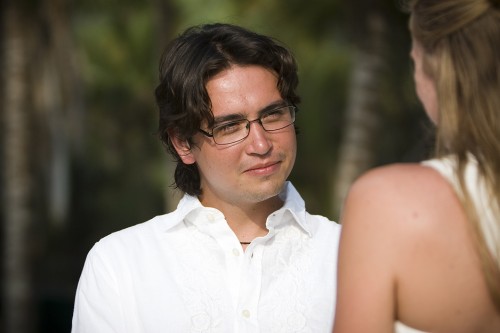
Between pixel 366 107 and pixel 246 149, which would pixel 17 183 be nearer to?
pixel 366 107

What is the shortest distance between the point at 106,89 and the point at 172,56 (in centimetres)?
2166

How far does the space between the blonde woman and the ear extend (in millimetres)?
1402

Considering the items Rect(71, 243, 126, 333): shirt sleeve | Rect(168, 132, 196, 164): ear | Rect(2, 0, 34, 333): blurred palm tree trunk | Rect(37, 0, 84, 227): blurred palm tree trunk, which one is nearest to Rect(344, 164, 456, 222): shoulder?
Rect(71, 243, 126, 333): shirt sleeve

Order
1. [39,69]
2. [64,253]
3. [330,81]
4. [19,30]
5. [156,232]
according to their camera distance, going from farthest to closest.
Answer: [64,253], [330,81], [39,69], [19,30], [156,232]

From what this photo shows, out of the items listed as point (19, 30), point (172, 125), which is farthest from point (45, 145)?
point (172, 125)

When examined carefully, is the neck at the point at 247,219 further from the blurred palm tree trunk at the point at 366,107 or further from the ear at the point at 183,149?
the blurred palm tree trunk at the point at 366,107

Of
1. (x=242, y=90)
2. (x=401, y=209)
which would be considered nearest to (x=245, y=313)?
(x=242, y=90)

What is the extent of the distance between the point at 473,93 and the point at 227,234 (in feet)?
4.31

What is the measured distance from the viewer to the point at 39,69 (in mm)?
16516

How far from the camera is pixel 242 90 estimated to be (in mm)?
2965

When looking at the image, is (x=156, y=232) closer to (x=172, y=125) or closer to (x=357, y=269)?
(x=172, y=125)

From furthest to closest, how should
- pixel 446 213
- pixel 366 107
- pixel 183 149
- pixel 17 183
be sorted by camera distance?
pixel 17 183 → pixel 366 107 → pixel 183 149 → pixel 446 213

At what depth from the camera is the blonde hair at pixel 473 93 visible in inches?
72.4

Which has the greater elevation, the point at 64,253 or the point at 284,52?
the point at 284,52
